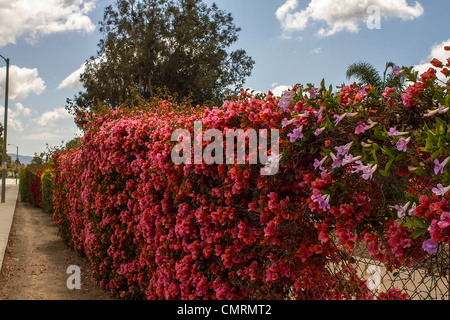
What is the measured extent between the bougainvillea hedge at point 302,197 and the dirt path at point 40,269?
6.67 ft

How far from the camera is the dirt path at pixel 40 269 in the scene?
21.1 ft

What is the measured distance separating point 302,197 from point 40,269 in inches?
263

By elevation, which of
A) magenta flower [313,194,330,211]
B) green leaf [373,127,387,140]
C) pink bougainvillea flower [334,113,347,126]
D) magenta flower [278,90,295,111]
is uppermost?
magenta flower [278,90,295,111]

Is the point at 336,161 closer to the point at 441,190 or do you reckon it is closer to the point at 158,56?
the point at 441,190

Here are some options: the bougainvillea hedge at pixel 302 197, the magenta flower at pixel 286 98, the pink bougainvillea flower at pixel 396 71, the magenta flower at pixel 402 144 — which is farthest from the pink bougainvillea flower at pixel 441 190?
the magenta flower at pixel 286 98

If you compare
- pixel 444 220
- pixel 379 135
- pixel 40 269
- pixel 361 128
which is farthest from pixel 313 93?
pixel 40 269

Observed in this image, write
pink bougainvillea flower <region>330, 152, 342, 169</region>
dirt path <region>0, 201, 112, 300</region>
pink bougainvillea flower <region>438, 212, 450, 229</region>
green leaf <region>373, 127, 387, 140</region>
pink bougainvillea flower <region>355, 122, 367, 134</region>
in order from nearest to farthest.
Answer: pink bougainvillea flower <region>438, 212, 450, 229</region> → green leaf <region>373, 127, 387, 140</region> → pink bougainvillea flower <region>355, 122, 367, 134</region> → pink bougainvillea flower <region>330, 152, 342, 169</region> → dirt path <region>0, 201, 112, 300</region>

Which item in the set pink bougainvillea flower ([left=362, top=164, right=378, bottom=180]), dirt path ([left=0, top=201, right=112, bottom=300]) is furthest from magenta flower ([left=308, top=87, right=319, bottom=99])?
dirt path ([left=0, top=201, right=112, bottom=300])

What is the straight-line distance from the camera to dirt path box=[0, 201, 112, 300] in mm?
6426

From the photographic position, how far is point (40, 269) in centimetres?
784

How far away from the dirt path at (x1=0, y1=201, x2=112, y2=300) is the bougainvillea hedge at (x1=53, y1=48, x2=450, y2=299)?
80.0 inches

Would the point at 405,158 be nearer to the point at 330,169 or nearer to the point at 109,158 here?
the point at 330,169

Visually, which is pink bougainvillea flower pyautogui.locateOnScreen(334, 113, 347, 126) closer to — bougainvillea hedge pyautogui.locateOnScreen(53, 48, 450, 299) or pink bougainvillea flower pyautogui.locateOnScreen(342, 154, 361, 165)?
bougainvillea hedge pyautogui.locateOnScreen(53, 48, 450, 299)
